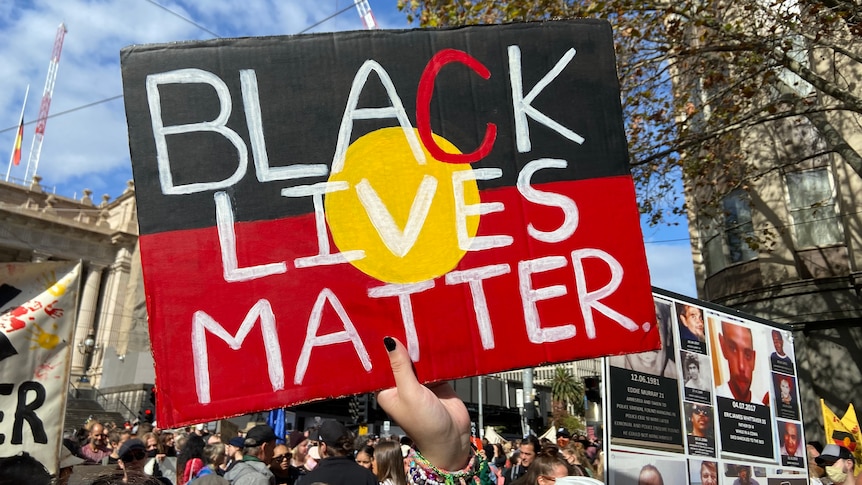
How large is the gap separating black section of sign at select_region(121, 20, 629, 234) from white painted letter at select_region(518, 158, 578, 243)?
44mm

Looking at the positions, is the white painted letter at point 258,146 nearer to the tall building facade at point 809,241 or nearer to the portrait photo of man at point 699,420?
the portrait photo of man at point 699,420

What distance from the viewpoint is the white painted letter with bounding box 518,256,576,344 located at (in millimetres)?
3029

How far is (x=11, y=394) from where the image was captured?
11.6 ft

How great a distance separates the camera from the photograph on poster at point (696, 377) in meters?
4.50

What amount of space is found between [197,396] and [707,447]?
11.0 ft

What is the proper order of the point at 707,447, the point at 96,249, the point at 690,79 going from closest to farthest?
the point at 707,447
the point at 690,79
the point at 96,249

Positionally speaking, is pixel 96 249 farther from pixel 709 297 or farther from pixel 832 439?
pixel 832 439

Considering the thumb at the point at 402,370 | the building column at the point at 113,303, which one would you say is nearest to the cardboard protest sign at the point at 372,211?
the thumb at the point at 402,370

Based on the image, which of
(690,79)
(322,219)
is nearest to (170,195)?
(322,219)

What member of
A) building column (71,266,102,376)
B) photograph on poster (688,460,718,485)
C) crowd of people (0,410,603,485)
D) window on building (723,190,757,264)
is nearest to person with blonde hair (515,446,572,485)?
crowd of people (0,410,603,485)

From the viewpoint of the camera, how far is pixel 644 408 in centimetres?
421

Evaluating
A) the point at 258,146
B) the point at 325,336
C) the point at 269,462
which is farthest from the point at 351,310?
the point at 269,462

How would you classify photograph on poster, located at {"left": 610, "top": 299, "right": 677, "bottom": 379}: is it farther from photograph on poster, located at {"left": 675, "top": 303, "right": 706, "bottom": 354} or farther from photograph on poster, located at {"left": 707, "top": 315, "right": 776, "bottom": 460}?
photograph on poster, located at {"left": 707, "top": 315, "right": 776, "bottom": 460}

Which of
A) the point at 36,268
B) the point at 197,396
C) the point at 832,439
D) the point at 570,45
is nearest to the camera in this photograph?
the point at 197,396
